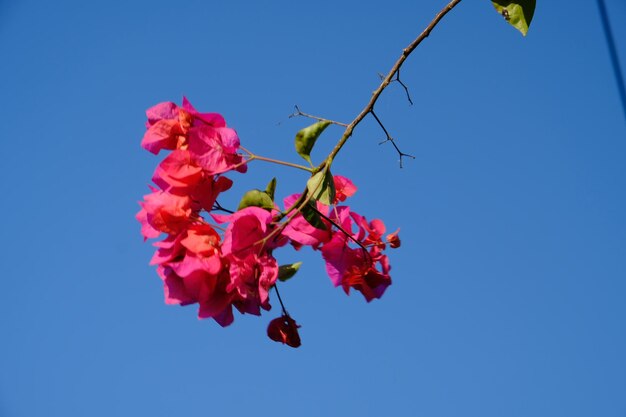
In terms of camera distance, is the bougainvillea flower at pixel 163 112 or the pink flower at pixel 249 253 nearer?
the pink flower at pixel 249 253

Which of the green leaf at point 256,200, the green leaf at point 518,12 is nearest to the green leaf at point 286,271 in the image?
the green leaf at point 256,200

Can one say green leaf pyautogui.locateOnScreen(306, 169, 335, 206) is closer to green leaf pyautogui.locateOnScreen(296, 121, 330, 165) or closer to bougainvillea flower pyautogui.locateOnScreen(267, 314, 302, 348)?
green leaf pyautogui.locateOnScreen(296, 121, 330, 165)

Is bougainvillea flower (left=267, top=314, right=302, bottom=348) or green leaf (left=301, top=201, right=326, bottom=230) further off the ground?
green leaf (left=301, top=201, right=326, bottom=230)

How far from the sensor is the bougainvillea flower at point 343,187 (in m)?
1.05

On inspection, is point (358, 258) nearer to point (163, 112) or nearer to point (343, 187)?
point (343, 187)

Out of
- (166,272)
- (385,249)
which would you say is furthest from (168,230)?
(385,249)

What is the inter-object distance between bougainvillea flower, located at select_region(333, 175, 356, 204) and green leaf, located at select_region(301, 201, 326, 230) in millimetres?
177

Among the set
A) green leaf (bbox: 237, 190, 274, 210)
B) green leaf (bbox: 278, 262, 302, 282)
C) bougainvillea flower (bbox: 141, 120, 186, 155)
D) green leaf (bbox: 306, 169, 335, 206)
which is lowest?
green leaf (bbox: 278, 262, 302, 282)

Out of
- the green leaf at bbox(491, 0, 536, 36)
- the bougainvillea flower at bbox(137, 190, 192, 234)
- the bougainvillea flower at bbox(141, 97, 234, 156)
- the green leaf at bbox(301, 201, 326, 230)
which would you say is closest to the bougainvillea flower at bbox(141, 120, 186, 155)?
the bougainvillea flower at bbox(141, 97, 234, 156)

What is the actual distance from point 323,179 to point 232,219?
12 cm

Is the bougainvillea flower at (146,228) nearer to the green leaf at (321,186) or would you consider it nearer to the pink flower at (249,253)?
the pink flower at (249,253)

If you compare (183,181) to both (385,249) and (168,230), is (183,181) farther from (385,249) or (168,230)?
(385,249)

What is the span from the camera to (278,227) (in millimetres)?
858

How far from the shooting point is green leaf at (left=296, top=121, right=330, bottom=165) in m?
0.89
